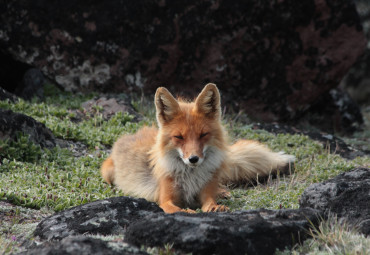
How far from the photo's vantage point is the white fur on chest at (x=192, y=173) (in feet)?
19.8

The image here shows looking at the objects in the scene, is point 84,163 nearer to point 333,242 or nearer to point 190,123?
point 190,123

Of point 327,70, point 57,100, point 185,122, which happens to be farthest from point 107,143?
point 327,70

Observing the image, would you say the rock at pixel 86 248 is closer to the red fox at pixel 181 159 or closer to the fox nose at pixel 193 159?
the red fox at pixel 181 159

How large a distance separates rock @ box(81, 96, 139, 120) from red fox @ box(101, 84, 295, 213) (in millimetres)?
2446

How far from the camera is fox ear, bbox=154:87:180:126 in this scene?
19.4 feet

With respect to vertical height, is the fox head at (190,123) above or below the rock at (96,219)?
above

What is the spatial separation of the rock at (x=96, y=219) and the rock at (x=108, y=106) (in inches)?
170

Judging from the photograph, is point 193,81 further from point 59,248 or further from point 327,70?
point 59,248

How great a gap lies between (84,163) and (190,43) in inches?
151

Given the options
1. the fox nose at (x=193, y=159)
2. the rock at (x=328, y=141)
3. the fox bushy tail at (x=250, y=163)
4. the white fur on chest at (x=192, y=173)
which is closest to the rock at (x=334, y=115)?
the rock at (x=328, y=141)

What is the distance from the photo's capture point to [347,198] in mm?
4844

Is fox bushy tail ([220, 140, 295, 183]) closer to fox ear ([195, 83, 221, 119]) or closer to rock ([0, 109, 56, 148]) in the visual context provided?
fox ear ([195, 83, 221, 119])

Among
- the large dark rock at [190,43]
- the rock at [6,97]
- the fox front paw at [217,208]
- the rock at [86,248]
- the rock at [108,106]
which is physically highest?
the large dark rock at [190,43]

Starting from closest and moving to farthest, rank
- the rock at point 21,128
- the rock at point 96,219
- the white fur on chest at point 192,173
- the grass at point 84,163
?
the rock at point 96,219
the grass at point 84,163
the white fur on chest at point 192,173
the rock at point 21,128
